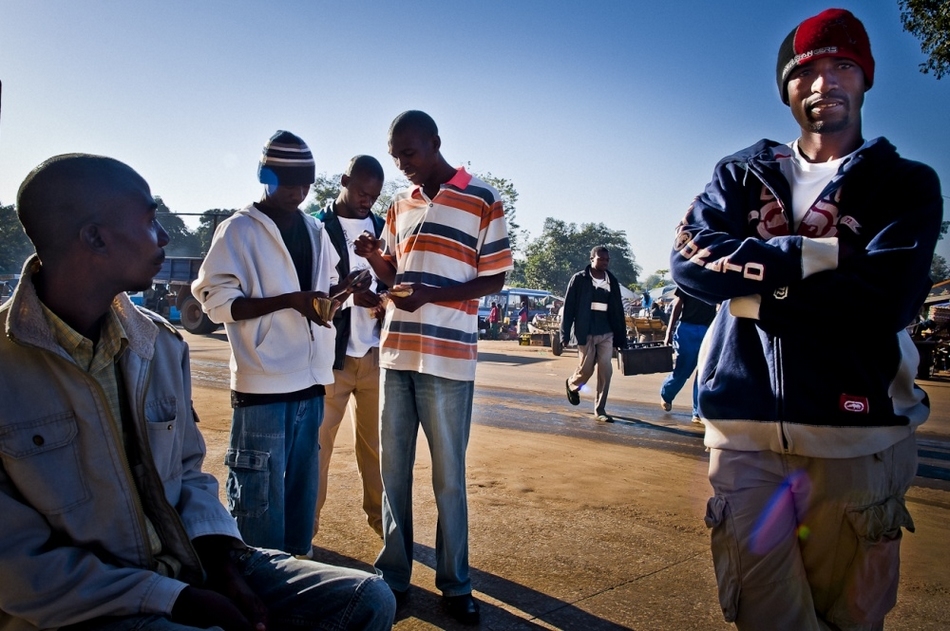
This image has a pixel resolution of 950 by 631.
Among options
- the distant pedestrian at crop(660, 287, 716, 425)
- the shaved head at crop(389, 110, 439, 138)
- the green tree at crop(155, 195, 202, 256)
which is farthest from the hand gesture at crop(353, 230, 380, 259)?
the green tree at crop(155, 195, 202, 256)

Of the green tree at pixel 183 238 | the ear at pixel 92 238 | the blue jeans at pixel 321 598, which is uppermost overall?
the green tree at pixel 183 238

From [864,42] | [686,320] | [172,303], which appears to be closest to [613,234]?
[172,303]

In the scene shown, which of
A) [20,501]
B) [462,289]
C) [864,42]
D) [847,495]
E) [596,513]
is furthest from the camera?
[596,513]

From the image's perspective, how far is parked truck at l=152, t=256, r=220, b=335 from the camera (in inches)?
837

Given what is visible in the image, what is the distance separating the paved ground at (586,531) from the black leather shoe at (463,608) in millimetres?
50

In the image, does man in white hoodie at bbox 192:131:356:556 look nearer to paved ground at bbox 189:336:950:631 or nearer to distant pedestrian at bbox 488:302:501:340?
paved ground at bbox 189:336:950:631

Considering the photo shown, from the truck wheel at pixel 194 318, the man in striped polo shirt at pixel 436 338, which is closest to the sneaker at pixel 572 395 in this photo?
the man in striped polo shirt at pixel 436 338

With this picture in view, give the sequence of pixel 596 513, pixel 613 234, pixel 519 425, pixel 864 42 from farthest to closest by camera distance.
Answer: pixel 613 234
pixel 519 425
pixel 596 513
pixel 864 42

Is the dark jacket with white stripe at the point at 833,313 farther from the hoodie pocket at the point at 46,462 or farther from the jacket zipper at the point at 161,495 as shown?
the hoodie pocket at the point at 46,462

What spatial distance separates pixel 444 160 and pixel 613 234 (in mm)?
90972

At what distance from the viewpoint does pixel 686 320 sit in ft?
25.4

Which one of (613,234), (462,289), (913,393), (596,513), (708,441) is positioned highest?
(613,234)

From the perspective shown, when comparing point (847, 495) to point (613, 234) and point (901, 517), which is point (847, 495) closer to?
point (901, 517)

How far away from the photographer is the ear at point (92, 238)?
1.69 m
